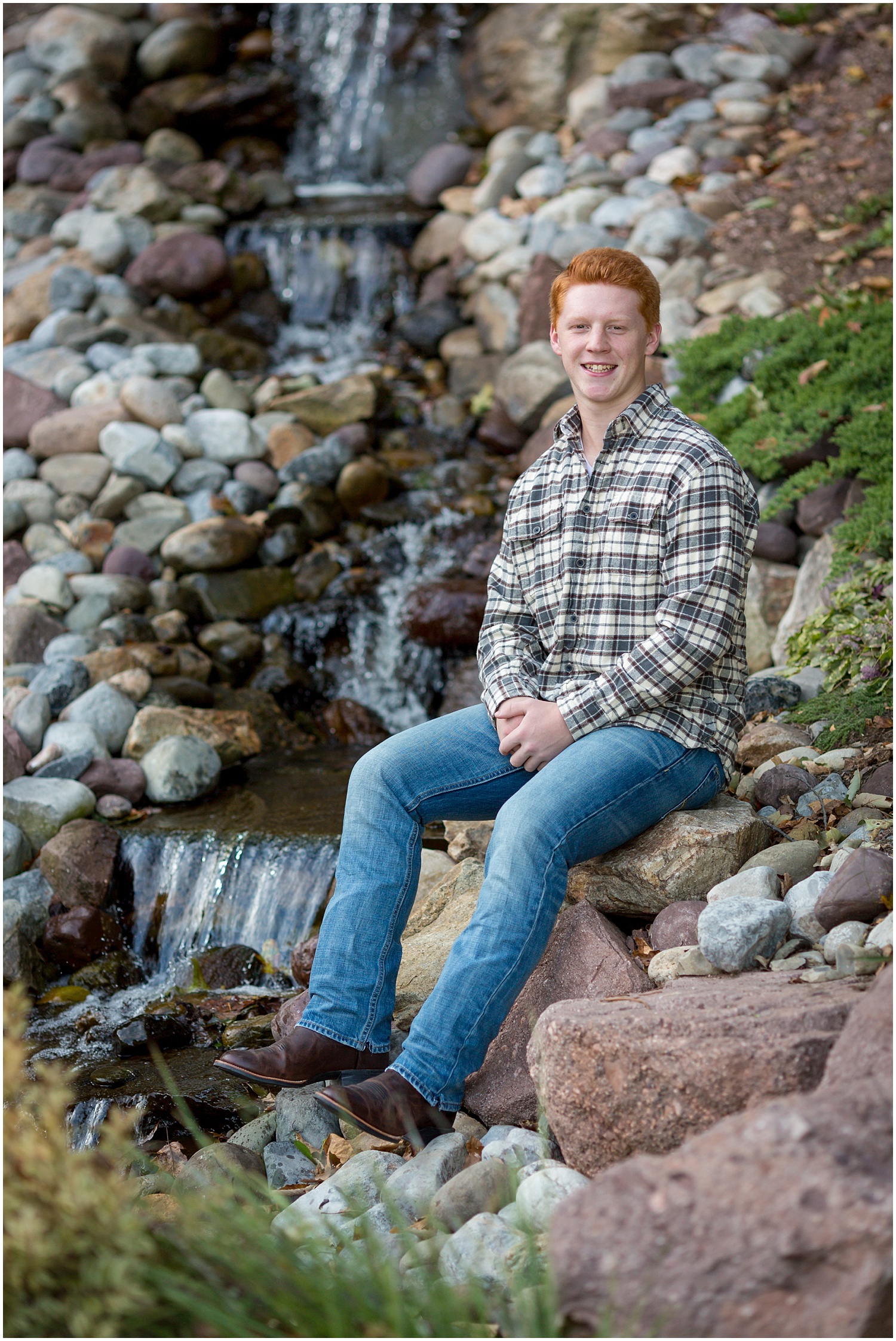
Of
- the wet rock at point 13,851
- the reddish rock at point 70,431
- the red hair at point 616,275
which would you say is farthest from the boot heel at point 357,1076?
the reddish rock at point 70,431

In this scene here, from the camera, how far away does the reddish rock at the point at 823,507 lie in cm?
436

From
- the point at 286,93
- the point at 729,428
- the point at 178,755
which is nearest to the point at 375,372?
the point at 729,428

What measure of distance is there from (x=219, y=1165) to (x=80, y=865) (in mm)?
2029

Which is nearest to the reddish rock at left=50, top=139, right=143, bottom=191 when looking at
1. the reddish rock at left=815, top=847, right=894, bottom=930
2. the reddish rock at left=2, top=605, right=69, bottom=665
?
the reddish rock at left=2, top=605, right=69, bottom=665

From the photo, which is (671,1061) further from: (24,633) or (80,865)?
(24,633)

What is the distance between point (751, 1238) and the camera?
131 centimetres

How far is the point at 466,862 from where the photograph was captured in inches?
129

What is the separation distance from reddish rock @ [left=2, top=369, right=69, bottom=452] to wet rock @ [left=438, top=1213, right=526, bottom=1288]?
594 centimetres

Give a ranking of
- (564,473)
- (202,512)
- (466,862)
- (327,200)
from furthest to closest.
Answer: (327,200) → (202,512) → (466,862) → (564,473)

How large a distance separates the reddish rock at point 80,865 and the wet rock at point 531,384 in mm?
3757

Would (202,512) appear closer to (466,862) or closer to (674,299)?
(674,299)

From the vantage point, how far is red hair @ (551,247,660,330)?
8.30 feet

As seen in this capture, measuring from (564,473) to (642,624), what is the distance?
44 cm

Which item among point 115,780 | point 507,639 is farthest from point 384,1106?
point 115,780
